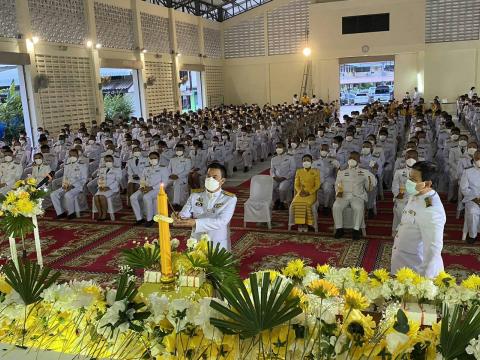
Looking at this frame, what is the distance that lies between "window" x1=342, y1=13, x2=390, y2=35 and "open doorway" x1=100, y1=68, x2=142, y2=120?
34.5ft

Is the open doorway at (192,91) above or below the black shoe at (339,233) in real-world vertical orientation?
above

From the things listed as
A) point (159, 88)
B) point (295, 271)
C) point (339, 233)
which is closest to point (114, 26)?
point (159, 88)

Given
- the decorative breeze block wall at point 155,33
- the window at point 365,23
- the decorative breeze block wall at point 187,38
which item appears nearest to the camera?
the decorative breeze block wall at point 155,33

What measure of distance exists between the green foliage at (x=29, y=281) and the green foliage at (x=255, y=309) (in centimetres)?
91

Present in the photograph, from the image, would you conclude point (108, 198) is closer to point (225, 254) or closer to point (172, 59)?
point (225, 254)

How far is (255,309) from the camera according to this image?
177cm

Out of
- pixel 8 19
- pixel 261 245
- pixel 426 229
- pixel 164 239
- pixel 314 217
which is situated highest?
pixel 8 19

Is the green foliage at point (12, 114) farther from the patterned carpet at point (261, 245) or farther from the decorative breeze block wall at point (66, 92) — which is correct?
the patterned carpet at point (261, 245)

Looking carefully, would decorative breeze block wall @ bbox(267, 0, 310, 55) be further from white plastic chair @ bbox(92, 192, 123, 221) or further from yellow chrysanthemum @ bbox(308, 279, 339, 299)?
yellow chrysanthemum @ bbox(308, 279, 339, 299)

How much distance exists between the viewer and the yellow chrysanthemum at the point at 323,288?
2025mm

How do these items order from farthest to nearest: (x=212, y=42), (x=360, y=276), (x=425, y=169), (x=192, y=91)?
(x=212, y=42)
(x=192, y=91)
(x=425, y=169)
(x=360, y=276)

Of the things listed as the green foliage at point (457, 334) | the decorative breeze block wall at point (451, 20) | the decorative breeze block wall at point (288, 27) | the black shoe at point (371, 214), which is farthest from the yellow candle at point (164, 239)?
the decorative breeze block wall at point (288, 27)

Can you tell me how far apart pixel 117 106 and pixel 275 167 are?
13.6 m

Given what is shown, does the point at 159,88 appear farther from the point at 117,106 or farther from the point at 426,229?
the point at 426,229
